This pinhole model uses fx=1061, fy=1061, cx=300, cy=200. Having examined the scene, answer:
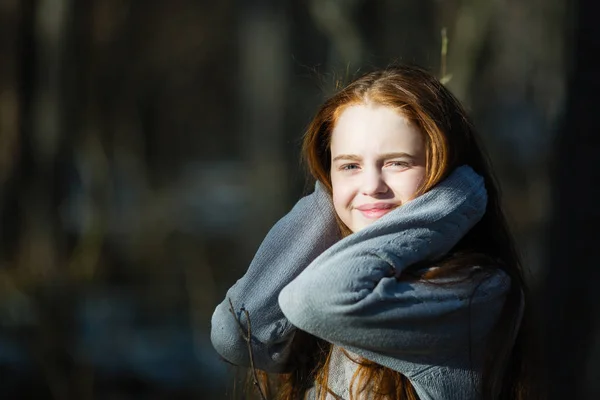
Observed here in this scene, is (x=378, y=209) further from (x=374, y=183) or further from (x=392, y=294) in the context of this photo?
(x=392, y=294)

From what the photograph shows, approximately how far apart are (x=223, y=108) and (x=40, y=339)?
436 centimetres

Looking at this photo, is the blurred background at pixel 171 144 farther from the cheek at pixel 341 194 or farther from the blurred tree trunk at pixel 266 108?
the cheek at pixel 341 194

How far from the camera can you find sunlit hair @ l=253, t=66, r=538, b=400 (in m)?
2.13

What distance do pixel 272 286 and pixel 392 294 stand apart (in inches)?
14.3

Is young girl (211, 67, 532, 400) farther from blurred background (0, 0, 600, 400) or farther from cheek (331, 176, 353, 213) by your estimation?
blurred background (0, 0, 600, 400)

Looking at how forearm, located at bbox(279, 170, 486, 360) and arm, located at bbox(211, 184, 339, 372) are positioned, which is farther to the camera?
arm, located at bbox(211, 184, 339, 372)

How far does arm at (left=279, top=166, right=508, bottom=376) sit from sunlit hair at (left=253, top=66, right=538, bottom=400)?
56mm

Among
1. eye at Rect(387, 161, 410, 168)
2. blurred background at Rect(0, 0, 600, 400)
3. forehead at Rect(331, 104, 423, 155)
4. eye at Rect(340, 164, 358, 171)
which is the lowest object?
blurred background at Rect(0, 0, 600, 400)

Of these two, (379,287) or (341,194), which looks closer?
(379,287)

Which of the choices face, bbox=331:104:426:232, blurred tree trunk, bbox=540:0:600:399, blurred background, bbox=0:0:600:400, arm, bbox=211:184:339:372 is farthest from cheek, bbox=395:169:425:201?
blurred background, bbox=0:0:600:400

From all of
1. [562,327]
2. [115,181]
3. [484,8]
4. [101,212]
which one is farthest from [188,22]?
[562,327]

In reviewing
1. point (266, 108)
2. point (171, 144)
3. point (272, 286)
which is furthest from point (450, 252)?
point (171, 144)

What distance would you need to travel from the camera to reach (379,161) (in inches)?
85.1

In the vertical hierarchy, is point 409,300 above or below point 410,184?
below
